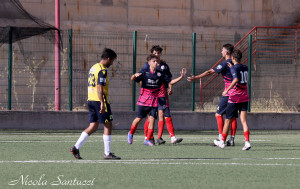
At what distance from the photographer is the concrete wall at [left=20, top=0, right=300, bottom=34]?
2441 centimetres

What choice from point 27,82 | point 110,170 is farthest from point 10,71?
point 110,170

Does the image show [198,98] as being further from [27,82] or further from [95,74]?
[95,74]

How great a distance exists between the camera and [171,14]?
25.4 meters

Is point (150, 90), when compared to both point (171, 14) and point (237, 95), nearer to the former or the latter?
point (237, 95)

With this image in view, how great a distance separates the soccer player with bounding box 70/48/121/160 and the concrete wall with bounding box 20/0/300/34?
560 inches

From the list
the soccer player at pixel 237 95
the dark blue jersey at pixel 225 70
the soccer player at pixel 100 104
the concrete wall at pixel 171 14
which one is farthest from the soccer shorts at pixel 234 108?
the concrete wall at pixel 171 14

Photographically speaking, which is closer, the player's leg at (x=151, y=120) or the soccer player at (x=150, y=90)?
the soccer player at (x=150, y=90)

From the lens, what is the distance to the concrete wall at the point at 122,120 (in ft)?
59.9

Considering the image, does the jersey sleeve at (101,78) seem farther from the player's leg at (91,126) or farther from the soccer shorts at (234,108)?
the soccer shorts at (234,108)

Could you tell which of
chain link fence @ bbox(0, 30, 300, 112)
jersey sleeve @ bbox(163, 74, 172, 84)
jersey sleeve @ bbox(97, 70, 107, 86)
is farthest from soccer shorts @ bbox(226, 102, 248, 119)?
chain link fence @ bbox(0, 30, 300, 112)

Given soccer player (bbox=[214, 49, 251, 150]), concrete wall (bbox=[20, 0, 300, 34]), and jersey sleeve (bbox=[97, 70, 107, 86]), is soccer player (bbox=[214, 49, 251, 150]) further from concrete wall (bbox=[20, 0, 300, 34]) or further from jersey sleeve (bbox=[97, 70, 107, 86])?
concrete wall (bbox=[20, 0, 300, 34])

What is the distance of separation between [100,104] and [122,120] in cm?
857

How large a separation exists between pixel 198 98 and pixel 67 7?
705 cm

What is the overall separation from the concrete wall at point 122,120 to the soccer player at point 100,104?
8267mm
